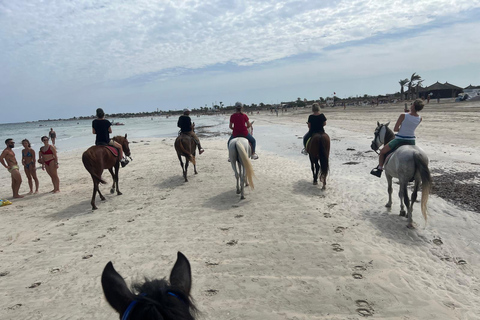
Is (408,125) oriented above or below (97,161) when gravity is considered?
above

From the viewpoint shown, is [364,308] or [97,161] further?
[97,161]

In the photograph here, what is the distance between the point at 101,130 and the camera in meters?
7.70

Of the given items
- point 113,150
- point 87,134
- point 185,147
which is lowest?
point 185,147

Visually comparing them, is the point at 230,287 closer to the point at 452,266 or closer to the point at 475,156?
the point at 452,266

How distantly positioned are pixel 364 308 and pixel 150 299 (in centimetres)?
290

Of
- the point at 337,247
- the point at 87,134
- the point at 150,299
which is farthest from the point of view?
the point at 87,134

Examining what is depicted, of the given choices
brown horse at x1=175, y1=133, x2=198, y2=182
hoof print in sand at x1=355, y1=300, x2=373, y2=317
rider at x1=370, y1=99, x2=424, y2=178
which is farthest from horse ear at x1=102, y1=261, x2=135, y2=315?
brown horse at x1=175, y1=133, x2=198, y2=182

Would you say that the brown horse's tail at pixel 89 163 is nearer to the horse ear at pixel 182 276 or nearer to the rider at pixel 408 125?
the horse ear at pixel 182 276

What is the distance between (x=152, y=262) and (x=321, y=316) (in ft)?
8.85

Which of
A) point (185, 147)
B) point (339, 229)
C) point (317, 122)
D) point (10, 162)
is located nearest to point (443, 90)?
point (317, 122)

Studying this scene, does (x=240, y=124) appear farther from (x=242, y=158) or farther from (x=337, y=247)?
(x=337, y=247)

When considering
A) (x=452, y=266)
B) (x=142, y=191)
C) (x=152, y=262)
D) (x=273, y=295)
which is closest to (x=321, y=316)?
(x=273, y=295)

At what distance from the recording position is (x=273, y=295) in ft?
11.2

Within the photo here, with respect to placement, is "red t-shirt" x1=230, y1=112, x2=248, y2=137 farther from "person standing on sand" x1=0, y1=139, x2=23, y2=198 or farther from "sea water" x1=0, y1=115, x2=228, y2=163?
"sea water" x1=0, y1=115, x2=228, y2=163
